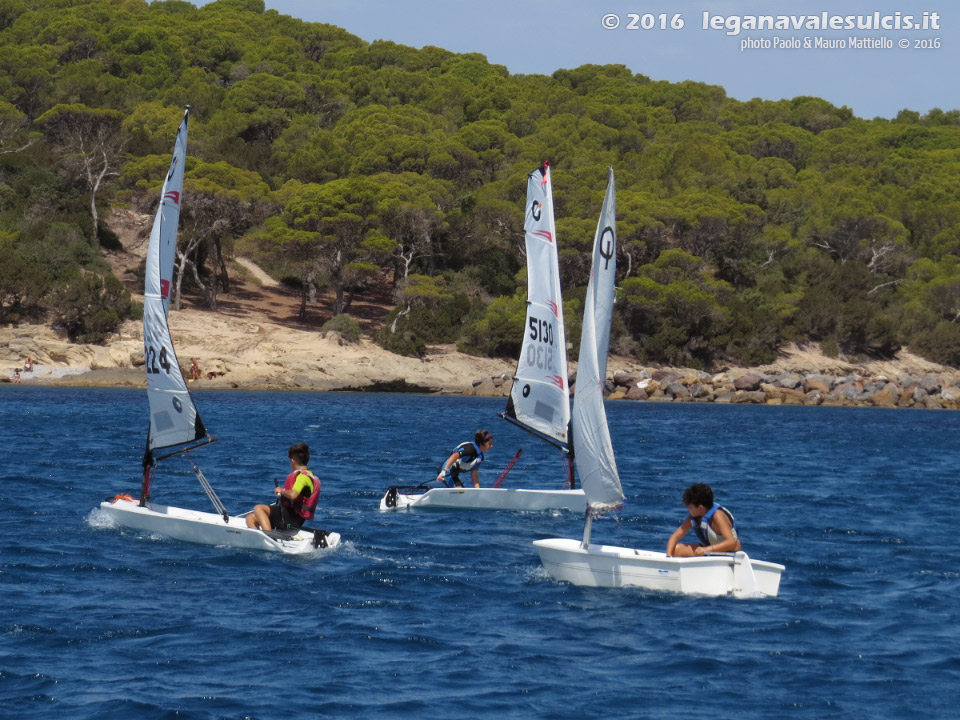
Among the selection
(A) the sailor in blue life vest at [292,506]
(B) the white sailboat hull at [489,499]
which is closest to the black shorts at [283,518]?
(A) the sailor in blue life vest at [292,506]

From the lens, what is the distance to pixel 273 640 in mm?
11258

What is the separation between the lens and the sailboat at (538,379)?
19.1m

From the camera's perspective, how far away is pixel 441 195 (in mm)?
72750

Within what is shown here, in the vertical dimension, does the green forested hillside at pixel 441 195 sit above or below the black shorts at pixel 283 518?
above

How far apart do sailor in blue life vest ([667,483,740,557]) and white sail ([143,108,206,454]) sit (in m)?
6.74

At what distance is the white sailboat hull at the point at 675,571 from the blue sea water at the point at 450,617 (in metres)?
0.19

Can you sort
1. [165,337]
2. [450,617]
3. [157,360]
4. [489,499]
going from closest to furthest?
1. [450,617]
2. [165,337]
3. [157,360]
4. [489,499]

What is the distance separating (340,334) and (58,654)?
51.1m

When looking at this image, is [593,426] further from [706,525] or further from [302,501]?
[302,501]

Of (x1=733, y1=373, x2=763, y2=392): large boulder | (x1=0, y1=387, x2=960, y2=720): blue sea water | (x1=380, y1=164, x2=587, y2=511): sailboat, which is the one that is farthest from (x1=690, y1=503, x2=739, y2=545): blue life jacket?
(x1=733, y1=373, x2=763, y2=392): large boulder

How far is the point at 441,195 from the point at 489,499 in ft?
176

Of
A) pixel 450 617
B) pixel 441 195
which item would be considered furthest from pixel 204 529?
pixel 441 195

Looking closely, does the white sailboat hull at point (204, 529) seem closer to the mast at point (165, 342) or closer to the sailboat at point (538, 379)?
the mast at point (165, 342)

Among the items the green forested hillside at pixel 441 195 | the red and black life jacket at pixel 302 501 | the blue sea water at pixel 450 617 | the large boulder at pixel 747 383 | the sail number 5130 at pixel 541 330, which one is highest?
the green forested hillside at pixel 441 195
